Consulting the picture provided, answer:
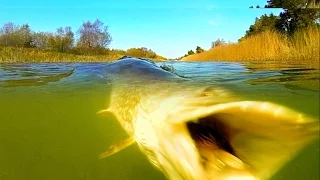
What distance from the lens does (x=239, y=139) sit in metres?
→ 1.92

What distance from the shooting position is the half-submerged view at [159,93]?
1768mm

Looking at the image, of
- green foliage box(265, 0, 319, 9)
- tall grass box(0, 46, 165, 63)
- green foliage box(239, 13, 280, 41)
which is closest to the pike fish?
green foliage box(265, 0, 319, 9)

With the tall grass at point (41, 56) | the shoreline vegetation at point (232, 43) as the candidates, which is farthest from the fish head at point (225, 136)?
the tall grass at point (41, 56)

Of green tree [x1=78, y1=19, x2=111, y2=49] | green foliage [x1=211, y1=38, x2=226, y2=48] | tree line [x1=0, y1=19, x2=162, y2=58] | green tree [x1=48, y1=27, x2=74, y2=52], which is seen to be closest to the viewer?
green tree [x1=78, y1=19, x2=111, y2=49]

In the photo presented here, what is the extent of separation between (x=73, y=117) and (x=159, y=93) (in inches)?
264

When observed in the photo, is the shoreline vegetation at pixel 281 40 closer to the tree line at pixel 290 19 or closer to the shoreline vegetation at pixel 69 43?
the tree line at pixel 290 19

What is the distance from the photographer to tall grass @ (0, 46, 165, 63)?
8.97m

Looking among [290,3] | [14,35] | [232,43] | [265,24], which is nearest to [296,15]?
[265,24]

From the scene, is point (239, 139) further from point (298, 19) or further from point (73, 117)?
point (73, 117)

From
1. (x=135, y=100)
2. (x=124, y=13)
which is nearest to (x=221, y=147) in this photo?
(x=135, y=100)

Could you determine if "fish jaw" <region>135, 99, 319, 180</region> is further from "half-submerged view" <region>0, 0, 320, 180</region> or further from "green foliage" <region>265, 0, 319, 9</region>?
"green foliage" <region>265, 0, 319, 9</region>

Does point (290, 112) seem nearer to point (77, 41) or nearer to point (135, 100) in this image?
point (135, 100)

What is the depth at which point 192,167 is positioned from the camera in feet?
5.56

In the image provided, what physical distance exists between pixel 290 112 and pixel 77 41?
7031 mm
